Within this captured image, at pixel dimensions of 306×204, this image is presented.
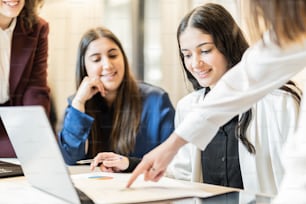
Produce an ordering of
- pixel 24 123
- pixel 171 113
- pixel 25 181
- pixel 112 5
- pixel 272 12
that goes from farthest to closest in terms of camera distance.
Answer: pixel 112 5
pixel 171 113
pixel 25 181
pixel 24 123
pixel 272 12

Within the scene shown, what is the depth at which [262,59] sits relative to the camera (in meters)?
0.54

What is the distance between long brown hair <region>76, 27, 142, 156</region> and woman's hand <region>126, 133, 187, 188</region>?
0.50 meters

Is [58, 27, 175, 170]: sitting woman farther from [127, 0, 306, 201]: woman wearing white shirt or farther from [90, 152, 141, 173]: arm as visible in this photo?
[127, 0, 306, 201]: woman wearing white shirt

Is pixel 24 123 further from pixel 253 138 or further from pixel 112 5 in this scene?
pixel 112 5

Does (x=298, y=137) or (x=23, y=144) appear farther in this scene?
(x=23, y=144)

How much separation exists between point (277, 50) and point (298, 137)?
10 cm

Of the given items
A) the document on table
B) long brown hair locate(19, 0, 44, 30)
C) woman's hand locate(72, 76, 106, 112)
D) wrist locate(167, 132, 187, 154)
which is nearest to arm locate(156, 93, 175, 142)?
woman's hand locate(72, 76, 106, 112)

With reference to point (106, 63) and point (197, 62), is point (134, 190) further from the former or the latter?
point (106, 63)

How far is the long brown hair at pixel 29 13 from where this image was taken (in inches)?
47.6

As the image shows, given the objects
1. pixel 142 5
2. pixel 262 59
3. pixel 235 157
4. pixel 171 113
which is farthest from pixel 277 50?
pixel 142 5

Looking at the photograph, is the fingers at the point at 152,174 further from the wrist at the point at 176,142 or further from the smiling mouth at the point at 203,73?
the smiling mouth at the point at 203,73

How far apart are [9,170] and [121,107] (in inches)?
17.3

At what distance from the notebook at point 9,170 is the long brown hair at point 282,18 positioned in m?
0.45

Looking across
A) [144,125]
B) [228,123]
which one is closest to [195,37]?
[228,123]
